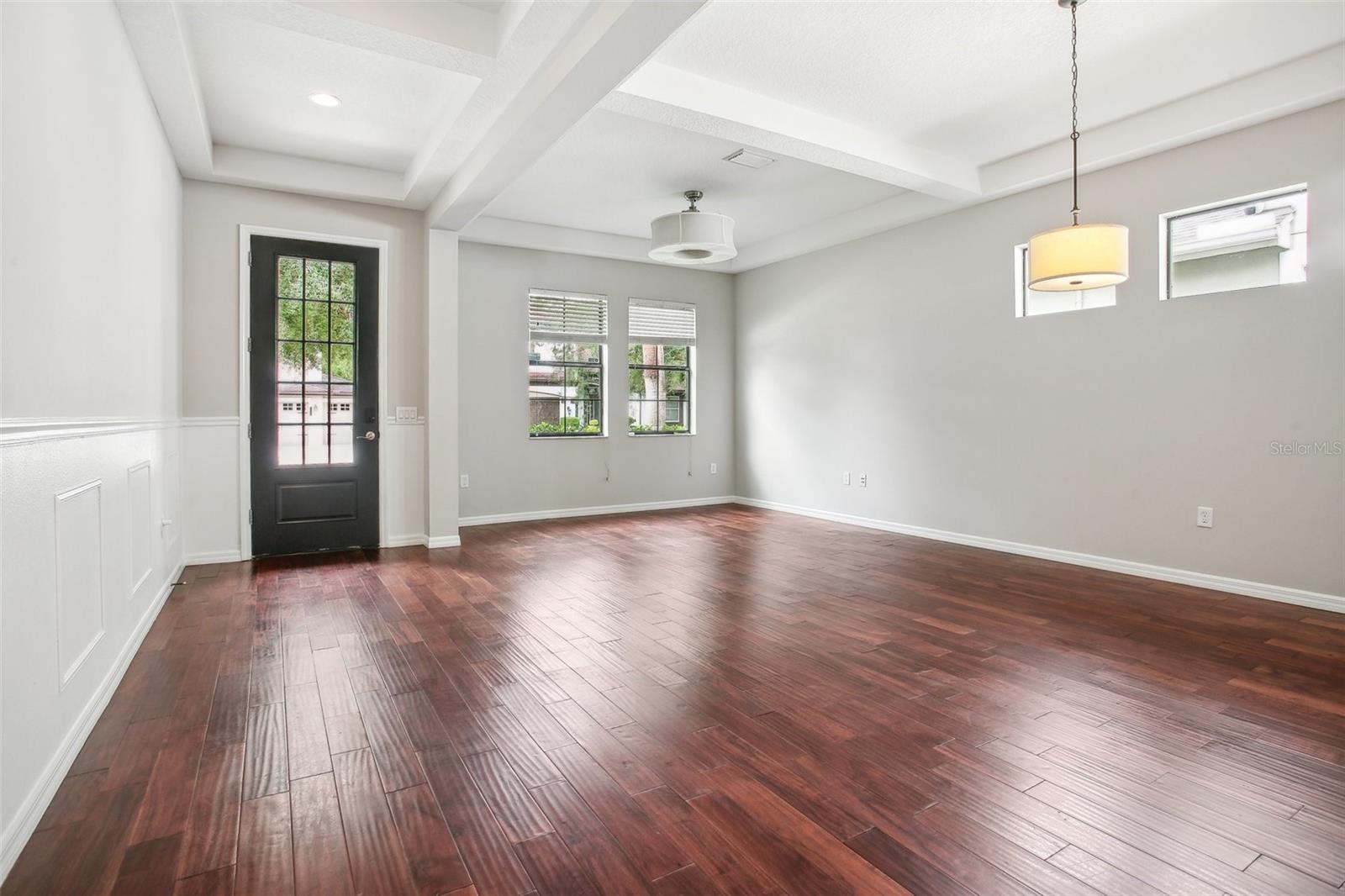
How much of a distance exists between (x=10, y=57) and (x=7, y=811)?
1790 millimetres

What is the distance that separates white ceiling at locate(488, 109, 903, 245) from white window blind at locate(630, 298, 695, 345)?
0.87 metres

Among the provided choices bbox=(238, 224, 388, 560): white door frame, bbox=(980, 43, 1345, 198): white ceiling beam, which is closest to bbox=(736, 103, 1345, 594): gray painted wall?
bbox=(980, 43, 1345, 198): white ceiling beam

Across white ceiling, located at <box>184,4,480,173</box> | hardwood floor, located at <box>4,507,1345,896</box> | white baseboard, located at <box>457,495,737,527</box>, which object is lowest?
hardwood floor, located at <box>4,507,1345,896</box>

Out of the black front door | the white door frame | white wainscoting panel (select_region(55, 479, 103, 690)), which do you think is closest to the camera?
white wainscoting panel (select_region(55, 479, 103, 690))

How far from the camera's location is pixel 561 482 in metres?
6.96

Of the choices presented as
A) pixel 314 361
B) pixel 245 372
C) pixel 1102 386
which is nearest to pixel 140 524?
pixel 245 372

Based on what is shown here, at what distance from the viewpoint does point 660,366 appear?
7.63m

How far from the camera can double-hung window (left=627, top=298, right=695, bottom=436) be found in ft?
24.3

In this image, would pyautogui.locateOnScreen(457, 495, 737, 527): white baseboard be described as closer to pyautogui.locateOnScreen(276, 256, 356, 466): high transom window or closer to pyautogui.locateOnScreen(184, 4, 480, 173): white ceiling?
pyautogui.locateOnScreen(276, 256, 356, 466): high transom window

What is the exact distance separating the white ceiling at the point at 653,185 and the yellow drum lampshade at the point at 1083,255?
227cm

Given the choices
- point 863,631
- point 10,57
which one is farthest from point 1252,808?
point 10,57

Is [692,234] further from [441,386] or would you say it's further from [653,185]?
[441,386]

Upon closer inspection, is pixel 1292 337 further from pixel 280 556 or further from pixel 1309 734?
pixel 280 556

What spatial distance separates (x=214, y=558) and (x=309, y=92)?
3180 millimetres
